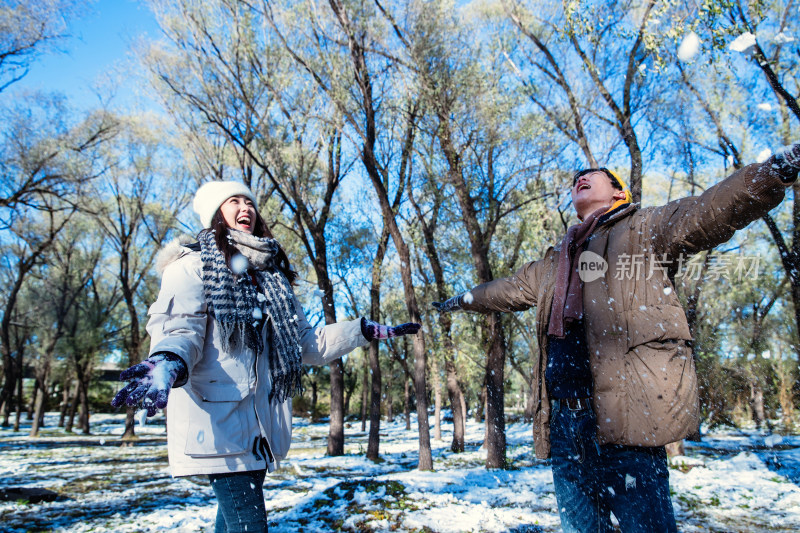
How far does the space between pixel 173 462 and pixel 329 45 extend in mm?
9535

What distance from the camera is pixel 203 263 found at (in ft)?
6.53

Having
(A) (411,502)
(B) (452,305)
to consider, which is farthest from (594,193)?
(A) (411,502)

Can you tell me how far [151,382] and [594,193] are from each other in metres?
2.06

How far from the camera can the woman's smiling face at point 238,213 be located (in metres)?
2.29

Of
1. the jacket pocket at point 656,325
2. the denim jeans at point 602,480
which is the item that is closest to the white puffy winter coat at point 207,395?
the denim jeans at point 602,480

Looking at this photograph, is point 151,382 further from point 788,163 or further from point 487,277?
A: point 487,277

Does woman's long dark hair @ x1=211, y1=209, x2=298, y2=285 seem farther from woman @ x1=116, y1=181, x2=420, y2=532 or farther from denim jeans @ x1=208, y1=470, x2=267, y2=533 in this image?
denim jeans @ x1=208, y1=470, x2=267, y2=533

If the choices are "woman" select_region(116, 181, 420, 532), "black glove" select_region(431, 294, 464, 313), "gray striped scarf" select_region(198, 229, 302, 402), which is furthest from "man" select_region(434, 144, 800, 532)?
"gray striped scarf" select_region(198, 229, 302, 402)

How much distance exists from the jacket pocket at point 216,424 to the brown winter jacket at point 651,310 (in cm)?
134

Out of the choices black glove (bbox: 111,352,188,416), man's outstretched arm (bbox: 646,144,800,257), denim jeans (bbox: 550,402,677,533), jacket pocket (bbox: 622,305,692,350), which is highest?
man's outstretched arm (bbox: 646,144,800,257)

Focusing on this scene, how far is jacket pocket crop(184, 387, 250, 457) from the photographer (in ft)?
5.64

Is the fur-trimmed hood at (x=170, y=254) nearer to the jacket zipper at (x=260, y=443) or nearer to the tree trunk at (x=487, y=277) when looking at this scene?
the jacket zipper at (x=260, y=443)

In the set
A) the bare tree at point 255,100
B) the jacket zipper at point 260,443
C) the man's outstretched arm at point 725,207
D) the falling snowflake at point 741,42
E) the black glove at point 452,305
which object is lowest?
the jacket zipper at point 260,443

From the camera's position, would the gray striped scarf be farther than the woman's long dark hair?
No
